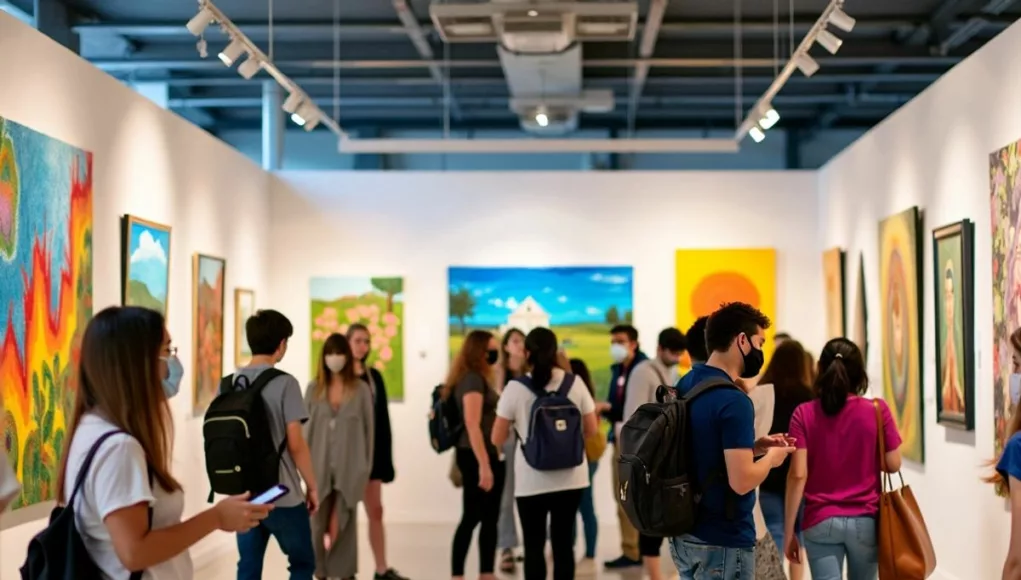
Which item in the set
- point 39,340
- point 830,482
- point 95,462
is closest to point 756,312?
point 830,482

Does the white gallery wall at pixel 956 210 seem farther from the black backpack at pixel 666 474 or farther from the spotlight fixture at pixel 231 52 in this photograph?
the spotlight fixture at pixel 231 52

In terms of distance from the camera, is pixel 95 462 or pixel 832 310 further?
pixel 832 310

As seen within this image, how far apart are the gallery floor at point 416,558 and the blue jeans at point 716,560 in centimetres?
496

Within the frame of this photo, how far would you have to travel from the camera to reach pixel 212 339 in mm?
10047

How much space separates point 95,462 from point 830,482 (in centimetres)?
339

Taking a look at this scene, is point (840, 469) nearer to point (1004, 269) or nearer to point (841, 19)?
point (1004, 269)

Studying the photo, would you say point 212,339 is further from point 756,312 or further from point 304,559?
point 756,312

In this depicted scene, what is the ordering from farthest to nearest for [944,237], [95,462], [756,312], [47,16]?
[47,16]
[944,237]
[756,312]
[95,462]

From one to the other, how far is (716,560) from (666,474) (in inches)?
12.4

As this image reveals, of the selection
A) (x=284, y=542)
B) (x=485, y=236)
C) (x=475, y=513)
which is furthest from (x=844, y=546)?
(x=485, y=236)

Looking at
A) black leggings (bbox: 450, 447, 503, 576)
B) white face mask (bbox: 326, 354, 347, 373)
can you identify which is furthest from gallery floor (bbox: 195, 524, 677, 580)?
white face mask (bbox: 326, 354, 347, 373)

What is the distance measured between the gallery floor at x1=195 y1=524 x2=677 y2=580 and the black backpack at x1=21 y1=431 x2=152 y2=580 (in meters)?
6.23

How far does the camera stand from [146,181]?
8.60 metres

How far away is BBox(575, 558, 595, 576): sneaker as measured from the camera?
9258mm
